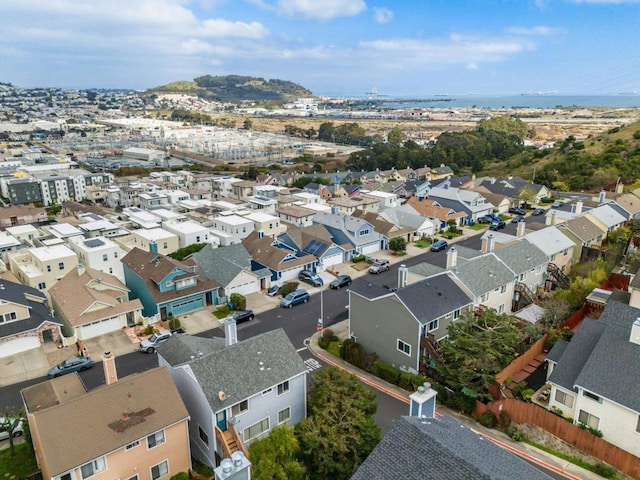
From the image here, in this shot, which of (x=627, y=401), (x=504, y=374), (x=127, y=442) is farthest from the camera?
→ (x=504, y=374)

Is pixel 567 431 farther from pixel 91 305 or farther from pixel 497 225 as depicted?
pixel 497 225

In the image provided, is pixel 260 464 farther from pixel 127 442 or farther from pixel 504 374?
pixel 504 374

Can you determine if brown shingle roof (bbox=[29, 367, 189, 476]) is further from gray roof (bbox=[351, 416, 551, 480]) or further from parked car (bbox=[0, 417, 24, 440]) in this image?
gray roof (bbox=[351, 416, 551, 480])

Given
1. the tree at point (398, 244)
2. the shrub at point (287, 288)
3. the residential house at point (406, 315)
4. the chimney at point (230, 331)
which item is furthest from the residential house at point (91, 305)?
the tree at point (398, 244)

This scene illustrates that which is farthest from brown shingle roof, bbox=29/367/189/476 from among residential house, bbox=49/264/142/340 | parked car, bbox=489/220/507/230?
parked car, bbox=489/220/507/230

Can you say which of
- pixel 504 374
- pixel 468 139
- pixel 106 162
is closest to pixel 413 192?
pixel 468 139

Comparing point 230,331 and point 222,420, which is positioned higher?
point 230,331

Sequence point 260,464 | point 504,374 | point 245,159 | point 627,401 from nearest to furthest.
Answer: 1. point 260,464
2. point 627,401
3. point 504,374
4. point 245,159

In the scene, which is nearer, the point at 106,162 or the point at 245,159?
the point at 106,162

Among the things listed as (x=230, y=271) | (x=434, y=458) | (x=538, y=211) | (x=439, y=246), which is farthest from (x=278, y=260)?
(x=538, y=211)
